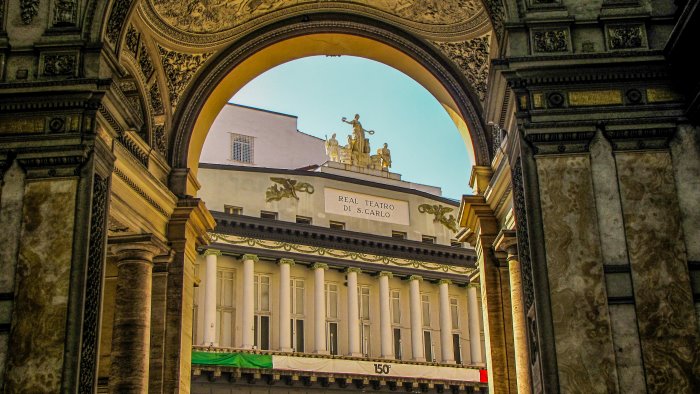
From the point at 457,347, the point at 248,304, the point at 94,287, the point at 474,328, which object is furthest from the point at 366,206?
the point at 94,287

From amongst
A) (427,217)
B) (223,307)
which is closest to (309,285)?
(223,307)

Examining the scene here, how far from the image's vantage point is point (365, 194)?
5484cm

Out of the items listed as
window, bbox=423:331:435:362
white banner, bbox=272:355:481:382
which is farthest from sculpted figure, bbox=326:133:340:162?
white banner, bbox=272:355:481:382

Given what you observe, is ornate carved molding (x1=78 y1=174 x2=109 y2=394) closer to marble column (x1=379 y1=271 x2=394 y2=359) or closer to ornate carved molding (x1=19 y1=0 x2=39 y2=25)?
ornate carved molding (x1=19 y1=0 x2=39 y2=25)

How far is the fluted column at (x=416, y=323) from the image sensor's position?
53406 millimetres

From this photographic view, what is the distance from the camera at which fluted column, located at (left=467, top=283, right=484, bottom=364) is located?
55.5 meters

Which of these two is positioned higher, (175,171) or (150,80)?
(150,80)

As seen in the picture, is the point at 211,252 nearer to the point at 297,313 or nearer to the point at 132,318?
the point at 297,313

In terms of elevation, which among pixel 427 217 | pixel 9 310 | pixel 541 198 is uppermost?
pixel 427 217

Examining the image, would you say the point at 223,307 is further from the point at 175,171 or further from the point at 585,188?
the point at 585,188

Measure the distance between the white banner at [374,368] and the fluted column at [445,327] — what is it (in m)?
0.84

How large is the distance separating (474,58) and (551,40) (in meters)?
8.23

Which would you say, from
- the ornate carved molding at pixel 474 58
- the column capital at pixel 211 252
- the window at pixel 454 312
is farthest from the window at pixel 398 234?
the ornate carved molding at pixel 474 58

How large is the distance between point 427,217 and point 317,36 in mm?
33630
